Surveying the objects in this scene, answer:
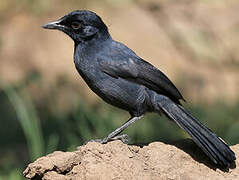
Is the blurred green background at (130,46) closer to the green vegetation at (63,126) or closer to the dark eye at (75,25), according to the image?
the green vegetation at (63,126)

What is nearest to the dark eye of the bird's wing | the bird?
the bird

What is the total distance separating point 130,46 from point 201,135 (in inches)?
226

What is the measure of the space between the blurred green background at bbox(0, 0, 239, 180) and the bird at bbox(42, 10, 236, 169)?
4.92ft

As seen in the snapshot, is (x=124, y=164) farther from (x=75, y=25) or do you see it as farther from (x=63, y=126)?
(x=63, y=126)

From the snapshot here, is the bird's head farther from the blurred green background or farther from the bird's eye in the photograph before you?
the blurred green background

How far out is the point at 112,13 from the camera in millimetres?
12406

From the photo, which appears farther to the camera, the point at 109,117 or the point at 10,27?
the point at 10,27

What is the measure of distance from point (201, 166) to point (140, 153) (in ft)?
1.71

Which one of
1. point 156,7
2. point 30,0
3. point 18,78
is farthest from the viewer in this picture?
point 156,7

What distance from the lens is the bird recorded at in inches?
245

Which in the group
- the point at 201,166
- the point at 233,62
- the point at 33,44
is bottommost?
the point at 233,62

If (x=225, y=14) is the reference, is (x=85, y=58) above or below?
above

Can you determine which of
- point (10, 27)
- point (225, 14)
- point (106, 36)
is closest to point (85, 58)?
point (106, 36)

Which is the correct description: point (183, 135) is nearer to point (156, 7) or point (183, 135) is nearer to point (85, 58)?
point (85, 58)
